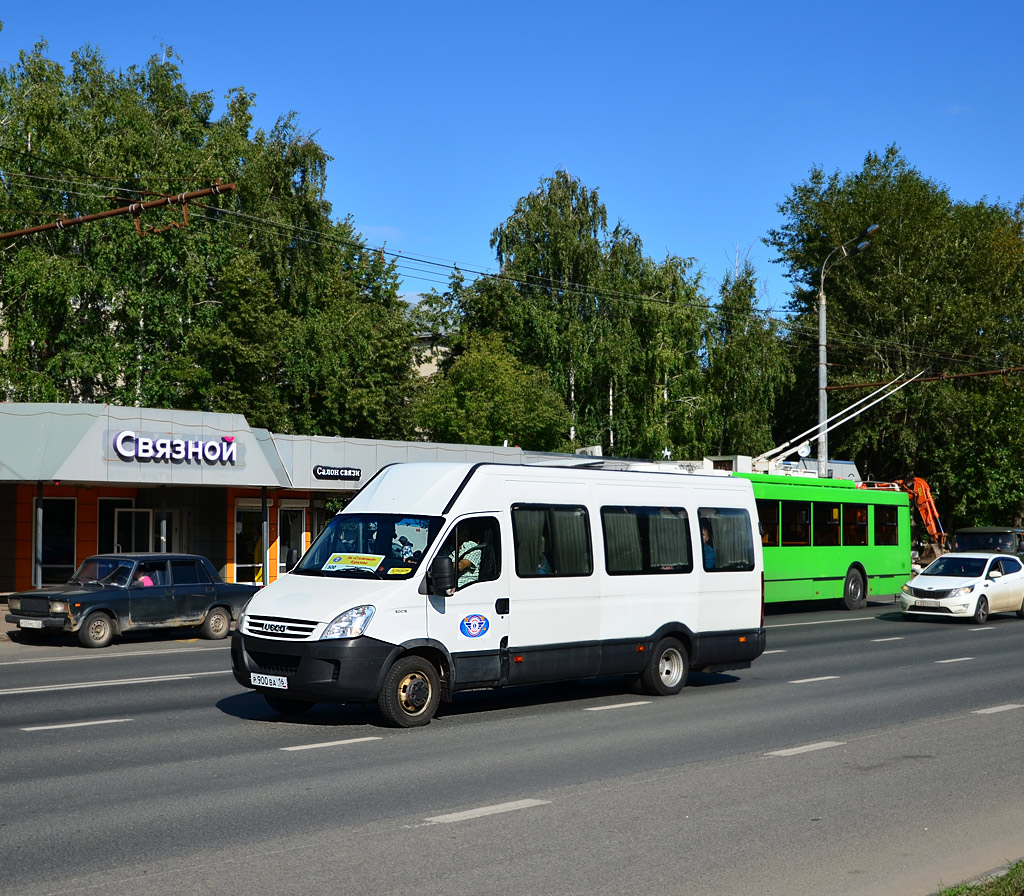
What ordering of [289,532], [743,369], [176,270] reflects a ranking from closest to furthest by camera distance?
[289,532] → [176,270] → [743,369]

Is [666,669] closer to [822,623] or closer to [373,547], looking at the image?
[373,547]

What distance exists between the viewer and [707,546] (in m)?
14.3

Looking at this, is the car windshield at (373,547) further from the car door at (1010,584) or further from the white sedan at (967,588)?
the car door at (1010,584)

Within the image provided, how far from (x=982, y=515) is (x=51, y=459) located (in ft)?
137

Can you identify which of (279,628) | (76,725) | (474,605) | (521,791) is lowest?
(521,791)

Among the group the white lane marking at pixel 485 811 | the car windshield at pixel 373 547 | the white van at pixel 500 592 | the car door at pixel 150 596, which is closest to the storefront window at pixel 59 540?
the car door at pixel 150 596

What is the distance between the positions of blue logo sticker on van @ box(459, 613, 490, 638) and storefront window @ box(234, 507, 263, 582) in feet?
77.3

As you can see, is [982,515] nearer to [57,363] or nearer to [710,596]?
[57,363]

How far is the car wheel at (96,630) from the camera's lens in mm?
19906

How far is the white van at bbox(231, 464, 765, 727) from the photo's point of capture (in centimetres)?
1087

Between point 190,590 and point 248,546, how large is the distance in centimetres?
1364

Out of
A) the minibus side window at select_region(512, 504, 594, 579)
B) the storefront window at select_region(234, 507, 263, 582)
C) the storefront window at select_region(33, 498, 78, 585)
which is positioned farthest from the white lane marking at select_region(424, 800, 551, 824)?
the storefront window at select_region(234, 507, 263, 582)

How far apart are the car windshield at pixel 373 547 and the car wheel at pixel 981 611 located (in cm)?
1734

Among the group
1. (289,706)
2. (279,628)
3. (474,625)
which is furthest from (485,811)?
(289,706)
